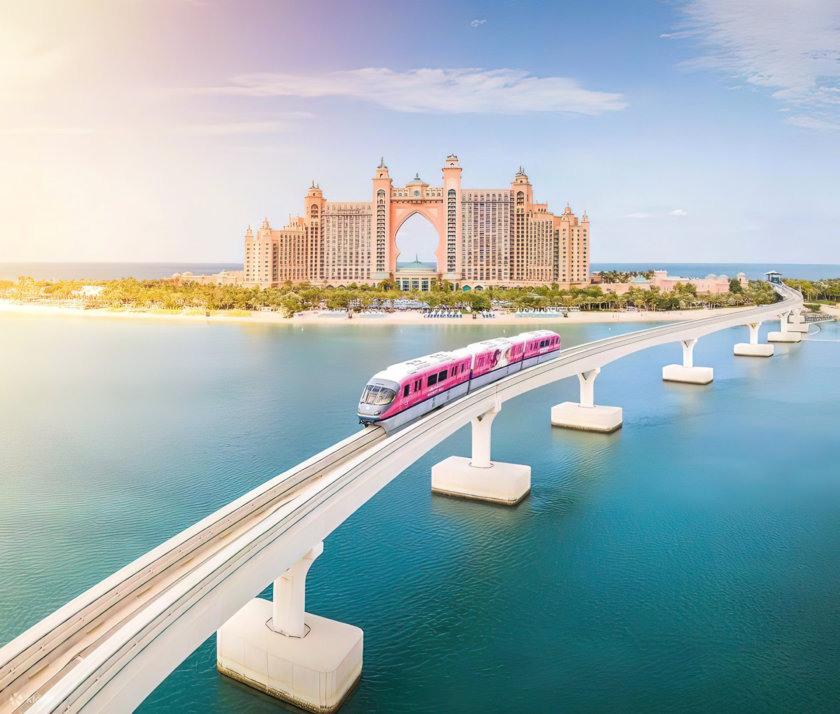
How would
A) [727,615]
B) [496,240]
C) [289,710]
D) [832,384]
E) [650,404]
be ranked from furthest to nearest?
1. [496,240]
2. [832,384]
3. [650,404]
4. [727,615]
5. [289,710]

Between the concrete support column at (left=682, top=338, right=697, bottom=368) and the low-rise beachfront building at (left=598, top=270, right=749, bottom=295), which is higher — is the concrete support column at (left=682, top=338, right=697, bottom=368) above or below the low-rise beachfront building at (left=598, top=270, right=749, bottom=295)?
below

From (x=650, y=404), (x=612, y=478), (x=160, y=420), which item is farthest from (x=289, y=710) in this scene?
(x=650, y=404)

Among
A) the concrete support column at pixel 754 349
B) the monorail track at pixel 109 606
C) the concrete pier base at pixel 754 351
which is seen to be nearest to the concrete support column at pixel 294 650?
the monorail track at pixel 109 606

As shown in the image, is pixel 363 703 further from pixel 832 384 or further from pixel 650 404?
pixel 832 384

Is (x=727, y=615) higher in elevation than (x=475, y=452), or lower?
lower

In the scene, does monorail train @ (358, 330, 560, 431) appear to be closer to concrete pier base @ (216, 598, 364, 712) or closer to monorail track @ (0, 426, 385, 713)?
monorail track @ (0, 426, 385, 713)

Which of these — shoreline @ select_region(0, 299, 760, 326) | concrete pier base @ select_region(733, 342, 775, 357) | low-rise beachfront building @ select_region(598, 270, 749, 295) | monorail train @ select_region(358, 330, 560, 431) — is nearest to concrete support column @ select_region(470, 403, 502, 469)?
monorail train @ select_region(358, 330, 560, 431)

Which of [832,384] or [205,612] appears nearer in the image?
[205,612]

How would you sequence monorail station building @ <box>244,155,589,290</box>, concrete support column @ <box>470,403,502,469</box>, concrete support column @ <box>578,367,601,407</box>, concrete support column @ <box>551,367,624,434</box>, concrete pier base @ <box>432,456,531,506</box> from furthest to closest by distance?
monorail station building @ <box>244,155,589,290</box> < concrete support column @ <box>551,367,624,434</box> < concrete support column @ <box>578,367,601,407</box> < concrete pier base @ <box>432,456,531,506</box> < concrete support column @ <box>470,403,502,469</box>
